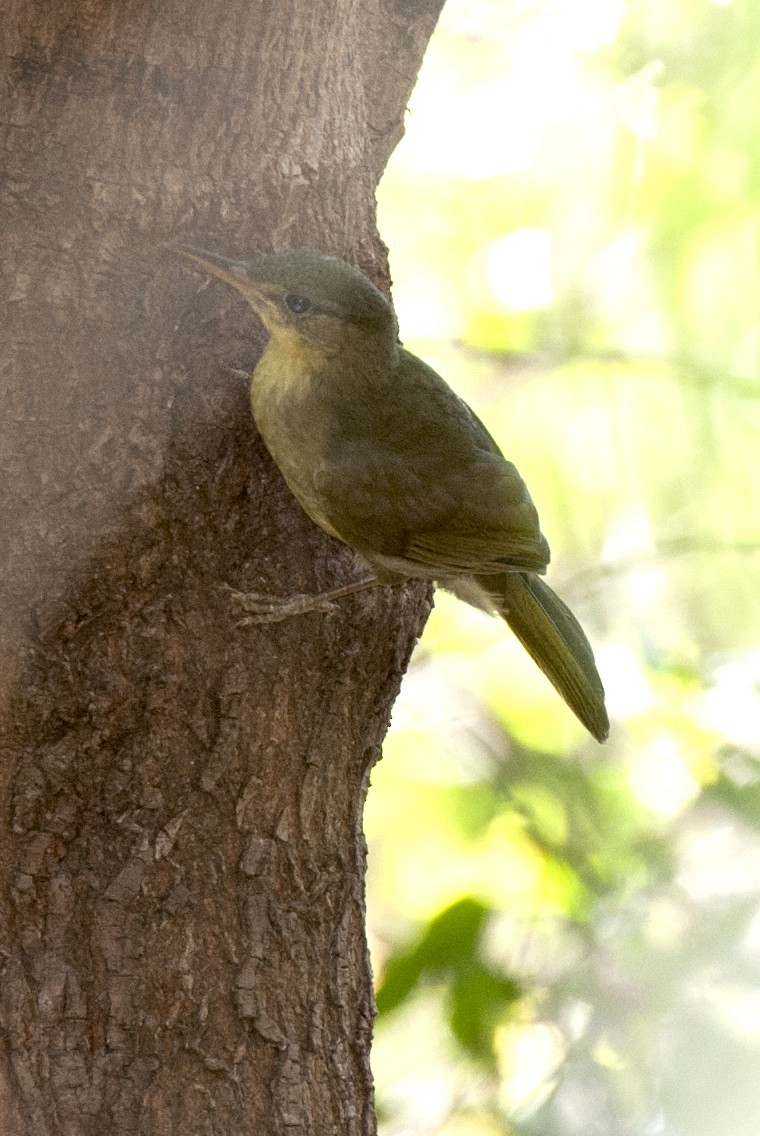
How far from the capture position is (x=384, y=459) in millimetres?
2404

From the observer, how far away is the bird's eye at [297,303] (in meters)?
2.13

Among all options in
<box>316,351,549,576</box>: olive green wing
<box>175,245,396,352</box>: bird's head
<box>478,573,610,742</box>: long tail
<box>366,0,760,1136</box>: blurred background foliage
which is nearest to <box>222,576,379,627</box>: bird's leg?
<box>316,351,549,576</box>: olive green wing

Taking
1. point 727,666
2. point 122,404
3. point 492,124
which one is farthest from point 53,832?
point 492,124

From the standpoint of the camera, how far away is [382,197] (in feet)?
13.2

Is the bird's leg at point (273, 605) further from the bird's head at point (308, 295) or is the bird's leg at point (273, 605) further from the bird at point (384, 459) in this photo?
the bird's head at point (308, 295)

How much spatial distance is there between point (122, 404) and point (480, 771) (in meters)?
1.86

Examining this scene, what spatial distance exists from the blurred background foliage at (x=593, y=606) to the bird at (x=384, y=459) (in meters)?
0.68

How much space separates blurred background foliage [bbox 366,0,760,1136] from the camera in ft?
10.3

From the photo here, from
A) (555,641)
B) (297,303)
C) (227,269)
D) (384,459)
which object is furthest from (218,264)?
(555,641)

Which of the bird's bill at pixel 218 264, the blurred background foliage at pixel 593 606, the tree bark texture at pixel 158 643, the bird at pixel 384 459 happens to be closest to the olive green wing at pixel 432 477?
the bird at pixel 384 459

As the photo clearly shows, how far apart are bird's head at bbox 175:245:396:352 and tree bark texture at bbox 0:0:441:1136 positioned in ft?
0.19

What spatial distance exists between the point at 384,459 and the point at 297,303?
1.22ft

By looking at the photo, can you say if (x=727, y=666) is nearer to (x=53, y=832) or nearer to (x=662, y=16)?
(x=662, y=16)

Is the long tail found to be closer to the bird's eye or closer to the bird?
the bird
